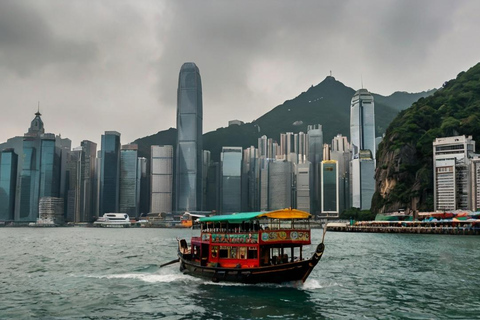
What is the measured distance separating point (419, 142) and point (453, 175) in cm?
1877

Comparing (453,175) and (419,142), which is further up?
(419,142)

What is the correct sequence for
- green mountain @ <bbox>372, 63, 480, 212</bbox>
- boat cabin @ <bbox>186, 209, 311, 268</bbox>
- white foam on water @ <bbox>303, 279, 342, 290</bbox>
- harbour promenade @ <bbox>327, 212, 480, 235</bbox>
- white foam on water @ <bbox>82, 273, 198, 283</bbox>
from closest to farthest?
1. boat cabin @ <bbox>186, 209, 311, 268</bbox>
2. white foam on water @ <bbox>303, 279, 342, 290</bbox>
3. white foam on water @ <bbox>82, 273, 198, 283</bbox>
4. harbour promenade @ <bbox>327, 212, 480, 235</bbox>
5. green mountain @ <bbox>372, 63, 480, 212</bbox>

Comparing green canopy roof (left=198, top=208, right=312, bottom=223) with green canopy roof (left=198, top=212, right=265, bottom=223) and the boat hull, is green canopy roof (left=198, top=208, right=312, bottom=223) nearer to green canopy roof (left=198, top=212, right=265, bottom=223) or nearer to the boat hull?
green canopy roof (left=198, top=212, right=265, bottom=223)

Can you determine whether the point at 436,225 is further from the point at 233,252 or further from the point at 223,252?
the point at 233,252

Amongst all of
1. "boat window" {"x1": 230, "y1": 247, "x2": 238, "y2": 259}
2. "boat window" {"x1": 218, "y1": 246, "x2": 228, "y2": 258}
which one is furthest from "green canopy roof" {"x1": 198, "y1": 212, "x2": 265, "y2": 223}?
"boat window" {"x1": 218, "y1": 246, "x2": 228, "y2": 258}

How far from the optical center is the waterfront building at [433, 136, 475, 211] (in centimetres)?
14062

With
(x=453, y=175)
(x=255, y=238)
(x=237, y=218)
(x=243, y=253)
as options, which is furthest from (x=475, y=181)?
(x=237, y=218)

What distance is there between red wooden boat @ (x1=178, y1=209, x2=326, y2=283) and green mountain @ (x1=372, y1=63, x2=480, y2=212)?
12546cm

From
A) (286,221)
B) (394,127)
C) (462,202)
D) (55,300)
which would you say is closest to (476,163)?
(462,202)

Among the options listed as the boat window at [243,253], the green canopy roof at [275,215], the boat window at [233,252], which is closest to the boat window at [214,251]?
the boat window at [233,252]

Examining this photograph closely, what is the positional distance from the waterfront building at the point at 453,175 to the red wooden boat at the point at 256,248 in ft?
396

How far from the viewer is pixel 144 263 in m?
49.0

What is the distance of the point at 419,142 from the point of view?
6112 inches

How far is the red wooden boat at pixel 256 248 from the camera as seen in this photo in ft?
103
